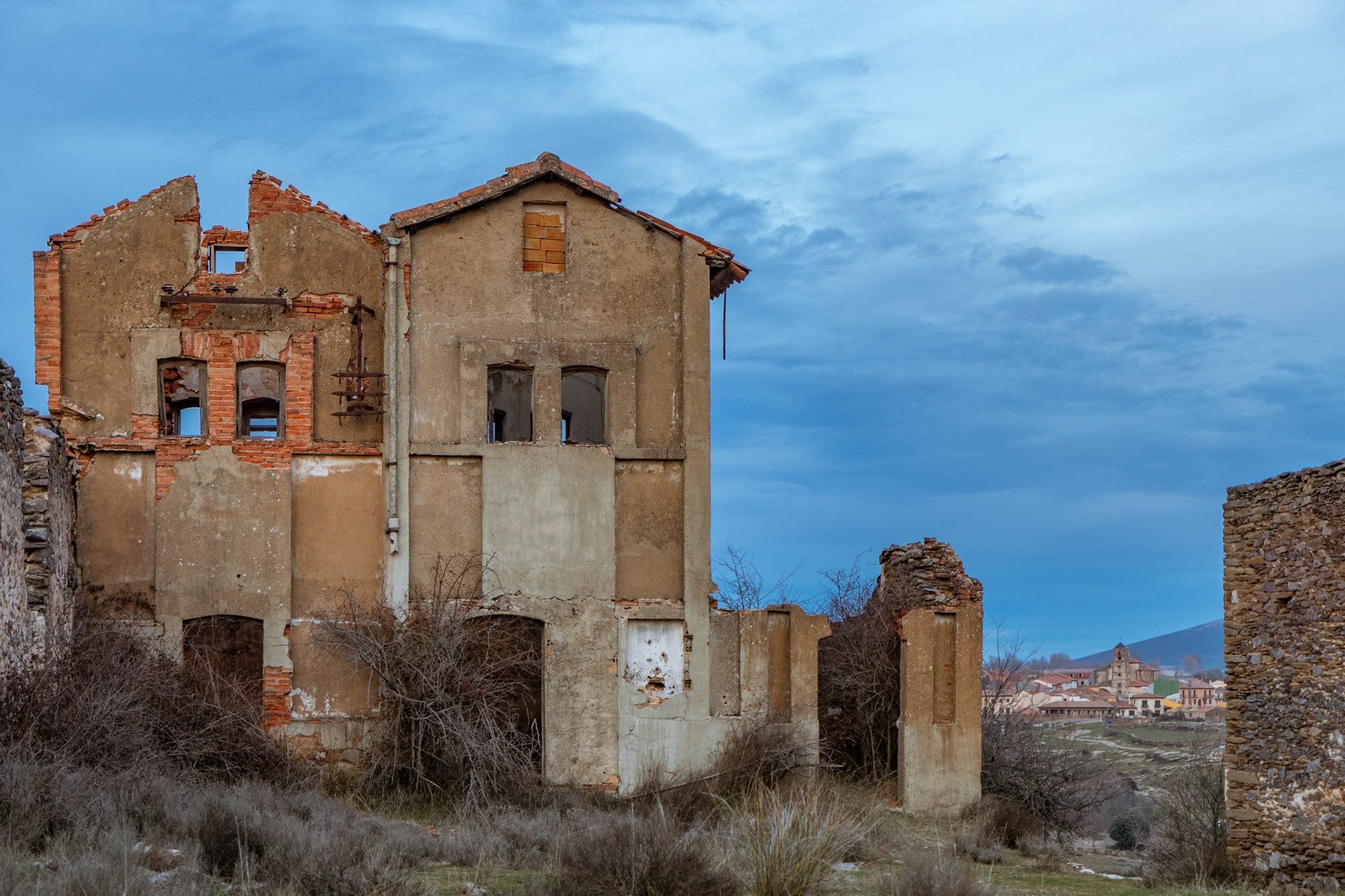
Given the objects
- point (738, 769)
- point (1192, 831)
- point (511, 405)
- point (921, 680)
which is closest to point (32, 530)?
point (511, 405)

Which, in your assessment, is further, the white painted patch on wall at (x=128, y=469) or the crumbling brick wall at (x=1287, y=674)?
the white painted patch on wall at (x=128, y=469)

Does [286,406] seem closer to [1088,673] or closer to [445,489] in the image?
[445,489]

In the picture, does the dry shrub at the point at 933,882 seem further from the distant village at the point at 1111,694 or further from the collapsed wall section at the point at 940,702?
the distant village at the point at 1111,694

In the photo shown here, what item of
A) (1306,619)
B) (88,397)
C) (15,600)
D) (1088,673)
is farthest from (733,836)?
(1088,673)

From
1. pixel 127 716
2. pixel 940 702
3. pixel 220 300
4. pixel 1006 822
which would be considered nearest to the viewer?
pixel 127 716

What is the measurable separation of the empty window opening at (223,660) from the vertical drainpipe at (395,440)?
198cm

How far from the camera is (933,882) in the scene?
415 inches

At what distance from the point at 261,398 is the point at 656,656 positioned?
744 cm

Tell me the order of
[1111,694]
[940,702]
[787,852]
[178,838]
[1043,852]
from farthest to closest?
[1111,694] < [940,702] < [1043,852] < [178,838] < [787,852]

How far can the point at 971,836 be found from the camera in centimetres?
1778

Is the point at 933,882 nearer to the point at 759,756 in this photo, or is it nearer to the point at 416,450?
the point at 759,756

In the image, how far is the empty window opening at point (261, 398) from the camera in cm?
2083

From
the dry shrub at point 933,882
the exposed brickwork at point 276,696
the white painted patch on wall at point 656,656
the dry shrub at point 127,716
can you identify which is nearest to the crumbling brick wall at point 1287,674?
the dry shrub at point 933,882

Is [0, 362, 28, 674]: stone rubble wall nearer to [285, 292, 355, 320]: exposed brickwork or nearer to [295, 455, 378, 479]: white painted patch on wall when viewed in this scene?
[295, 455, 378, 479]: white painted patch on wall
